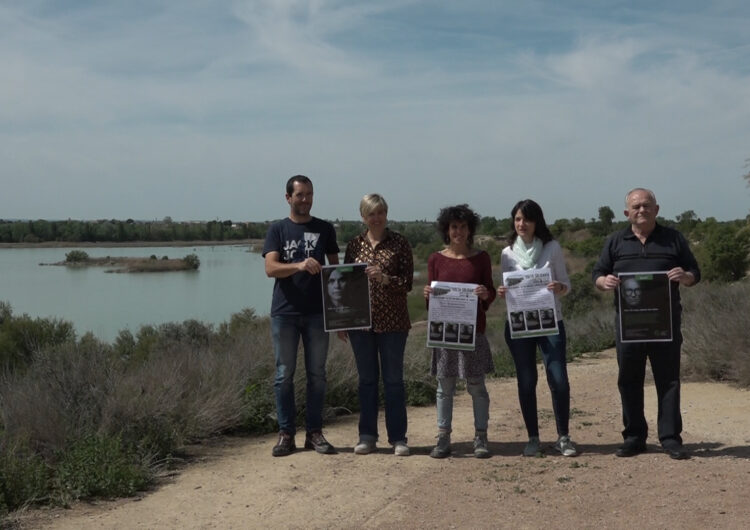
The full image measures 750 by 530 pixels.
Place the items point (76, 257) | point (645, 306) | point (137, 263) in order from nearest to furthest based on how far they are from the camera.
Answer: point (645, 306) < point (137, 263) < point (76, 257)

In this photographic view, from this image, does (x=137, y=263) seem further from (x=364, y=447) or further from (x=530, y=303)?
(x=530, y=303)

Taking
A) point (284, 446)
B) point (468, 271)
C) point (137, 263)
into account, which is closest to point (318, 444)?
point (284, 446)

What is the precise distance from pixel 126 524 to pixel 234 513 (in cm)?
68

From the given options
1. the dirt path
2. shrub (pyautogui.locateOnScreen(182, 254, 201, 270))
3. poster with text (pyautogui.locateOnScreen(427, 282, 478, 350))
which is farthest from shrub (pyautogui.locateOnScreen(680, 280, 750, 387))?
shrub (pyautogui.locateOnScreen(182, 254, 201, 270))

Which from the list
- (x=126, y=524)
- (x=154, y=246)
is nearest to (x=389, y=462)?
(x=126, y=524)

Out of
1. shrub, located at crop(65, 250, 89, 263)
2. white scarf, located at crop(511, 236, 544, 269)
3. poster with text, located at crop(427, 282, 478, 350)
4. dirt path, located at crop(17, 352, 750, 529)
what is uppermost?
white scarf, located at crop(511, 236, 544, 269)

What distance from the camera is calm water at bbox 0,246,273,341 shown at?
27623 millimetres

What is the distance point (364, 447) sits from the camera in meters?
6.64

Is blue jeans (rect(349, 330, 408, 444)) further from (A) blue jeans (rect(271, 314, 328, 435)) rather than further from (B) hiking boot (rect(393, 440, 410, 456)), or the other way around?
(A) blue jeans (rect(271, 314, 328, 435))

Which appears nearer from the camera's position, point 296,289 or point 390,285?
point 390,285

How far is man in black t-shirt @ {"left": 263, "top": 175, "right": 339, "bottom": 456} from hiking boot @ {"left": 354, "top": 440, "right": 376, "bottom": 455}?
22 cm

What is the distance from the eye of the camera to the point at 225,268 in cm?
5434

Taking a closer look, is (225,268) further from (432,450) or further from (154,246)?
(432,450)

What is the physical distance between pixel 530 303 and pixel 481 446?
121 cm
